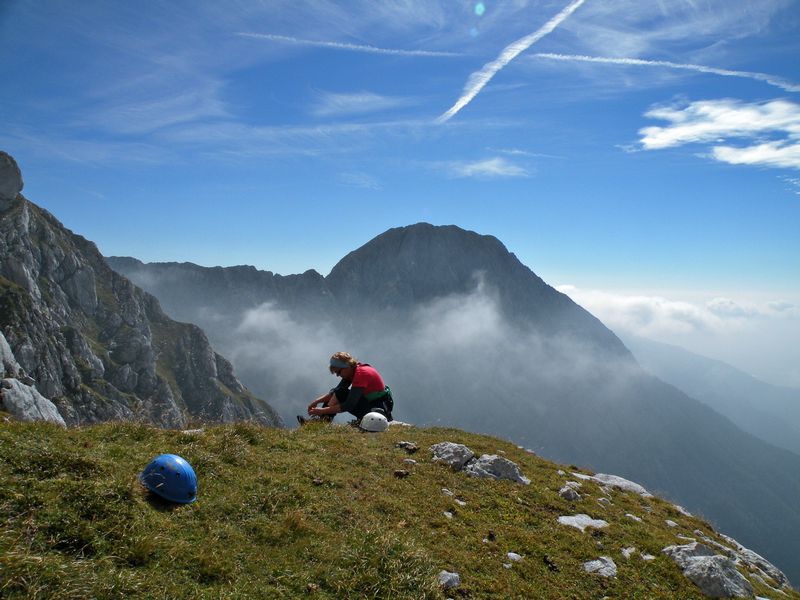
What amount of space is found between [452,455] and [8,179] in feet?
797

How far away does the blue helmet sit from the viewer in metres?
9.20

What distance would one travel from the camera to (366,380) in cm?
2006

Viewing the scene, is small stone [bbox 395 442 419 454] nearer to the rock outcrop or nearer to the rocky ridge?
the rocky ridge

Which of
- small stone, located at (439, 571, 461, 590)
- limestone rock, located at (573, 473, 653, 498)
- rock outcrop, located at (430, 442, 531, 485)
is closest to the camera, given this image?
small stone, located at (439, 571, 461, 590)

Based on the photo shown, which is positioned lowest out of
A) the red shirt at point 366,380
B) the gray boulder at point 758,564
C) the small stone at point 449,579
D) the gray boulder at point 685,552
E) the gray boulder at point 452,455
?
the gray boulder at point 758,564

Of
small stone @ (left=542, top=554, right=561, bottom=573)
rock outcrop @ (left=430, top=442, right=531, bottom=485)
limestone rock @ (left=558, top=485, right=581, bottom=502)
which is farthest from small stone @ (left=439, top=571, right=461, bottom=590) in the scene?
limestone rock @ (left=558, top=485, right=581, bottom=502)

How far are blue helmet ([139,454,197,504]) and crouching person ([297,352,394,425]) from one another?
9836 mm

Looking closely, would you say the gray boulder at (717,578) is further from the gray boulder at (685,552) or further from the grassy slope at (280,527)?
the grassy slope at (280,527)

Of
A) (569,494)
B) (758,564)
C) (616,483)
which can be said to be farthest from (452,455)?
(758,564)

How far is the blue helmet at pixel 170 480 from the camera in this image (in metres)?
9.20

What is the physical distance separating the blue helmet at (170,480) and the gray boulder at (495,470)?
9.21 meters

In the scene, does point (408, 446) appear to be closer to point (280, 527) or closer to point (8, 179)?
point (280, 527)

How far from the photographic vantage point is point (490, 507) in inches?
515

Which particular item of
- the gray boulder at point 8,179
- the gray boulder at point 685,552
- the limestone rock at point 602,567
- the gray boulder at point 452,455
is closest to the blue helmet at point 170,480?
the gray boulder at point 452,455
